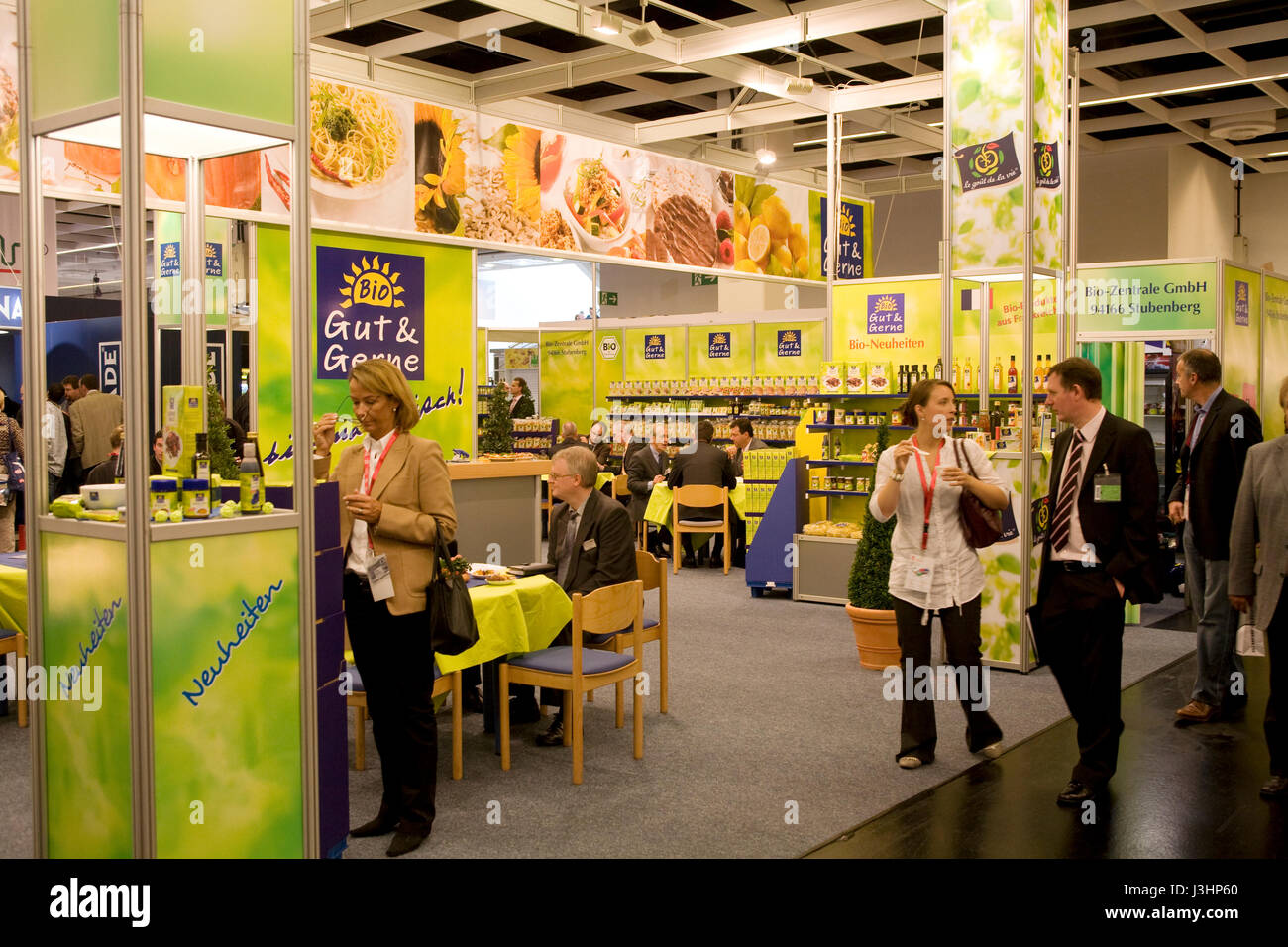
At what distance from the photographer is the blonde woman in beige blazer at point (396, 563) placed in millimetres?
3750

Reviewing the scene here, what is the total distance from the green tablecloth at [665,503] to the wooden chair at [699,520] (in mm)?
67

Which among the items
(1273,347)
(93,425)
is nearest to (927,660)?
(1273,347)

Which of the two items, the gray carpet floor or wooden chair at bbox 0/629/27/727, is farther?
wooden chair at bbox 0/629/27/727

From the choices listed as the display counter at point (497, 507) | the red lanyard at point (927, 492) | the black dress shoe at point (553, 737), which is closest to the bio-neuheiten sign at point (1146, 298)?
the display counter at point (497, 507)

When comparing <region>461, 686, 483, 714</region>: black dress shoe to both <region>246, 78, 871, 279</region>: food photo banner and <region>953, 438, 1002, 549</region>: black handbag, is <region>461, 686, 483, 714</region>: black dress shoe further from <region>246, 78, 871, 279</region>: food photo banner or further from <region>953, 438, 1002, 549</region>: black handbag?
<region>246, 78, 871, 279</region>: food photo banner

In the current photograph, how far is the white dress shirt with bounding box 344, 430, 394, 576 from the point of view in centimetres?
379

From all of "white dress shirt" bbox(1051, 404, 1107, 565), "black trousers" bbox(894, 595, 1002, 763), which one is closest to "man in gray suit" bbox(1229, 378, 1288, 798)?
"white dress shirt" bbox(1051, 404, 1107, 565)

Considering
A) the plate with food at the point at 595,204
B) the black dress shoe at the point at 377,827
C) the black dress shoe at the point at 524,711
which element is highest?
the plate with food at the point at 595,204

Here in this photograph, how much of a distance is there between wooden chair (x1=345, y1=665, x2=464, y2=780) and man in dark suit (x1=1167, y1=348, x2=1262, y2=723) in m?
3.24

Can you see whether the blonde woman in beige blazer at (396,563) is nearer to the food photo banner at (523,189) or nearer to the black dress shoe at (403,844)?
the black dress shoe at (403,844)

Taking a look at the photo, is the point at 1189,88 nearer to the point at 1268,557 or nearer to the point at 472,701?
the point at 1268,557

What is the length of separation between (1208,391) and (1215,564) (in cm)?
81

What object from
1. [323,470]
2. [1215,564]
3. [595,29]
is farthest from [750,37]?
[323,470]
